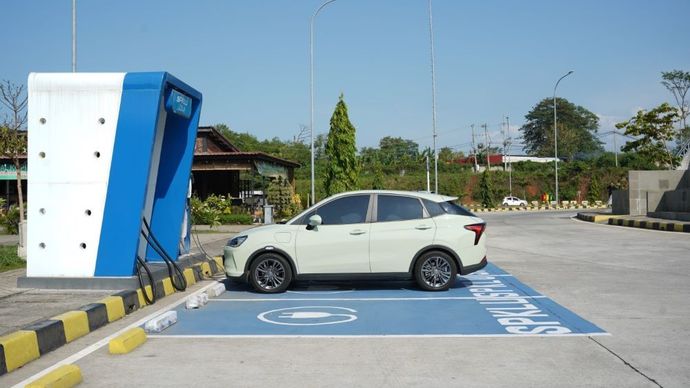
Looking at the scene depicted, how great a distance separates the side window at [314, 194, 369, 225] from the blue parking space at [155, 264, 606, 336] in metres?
1.14

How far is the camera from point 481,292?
411 inches

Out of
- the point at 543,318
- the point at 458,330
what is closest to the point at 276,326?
the point at 458,330

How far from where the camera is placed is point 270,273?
10.4 m

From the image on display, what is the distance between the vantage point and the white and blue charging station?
9.79 metres

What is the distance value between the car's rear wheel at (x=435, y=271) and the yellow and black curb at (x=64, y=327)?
399 cm

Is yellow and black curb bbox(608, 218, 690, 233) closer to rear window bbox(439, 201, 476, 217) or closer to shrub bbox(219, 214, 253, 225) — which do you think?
shrub bbox(219, 214, 253, 225)

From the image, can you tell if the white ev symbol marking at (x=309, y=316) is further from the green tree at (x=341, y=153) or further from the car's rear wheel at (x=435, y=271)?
the green tree at (x=341, y=153)

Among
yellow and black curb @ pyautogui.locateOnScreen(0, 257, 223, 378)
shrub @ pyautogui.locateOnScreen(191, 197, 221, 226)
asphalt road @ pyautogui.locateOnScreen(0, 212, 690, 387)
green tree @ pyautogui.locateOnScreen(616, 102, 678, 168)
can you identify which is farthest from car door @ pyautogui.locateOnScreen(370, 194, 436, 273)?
green tree @ pyautogui.locateOnScreen(616, 102, 678, 168)

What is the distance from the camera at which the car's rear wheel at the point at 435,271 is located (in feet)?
33.8

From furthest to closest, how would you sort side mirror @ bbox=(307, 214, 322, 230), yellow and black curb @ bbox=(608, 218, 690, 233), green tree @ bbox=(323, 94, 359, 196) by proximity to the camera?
green tree @ bbox=(323, 94, 359, 196), yellow and black curb @ bbox=(608, 218, 690, 233), side mirror @ bbox=(307, 214, 322, 230)

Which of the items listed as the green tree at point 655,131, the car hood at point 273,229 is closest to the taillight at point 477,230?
the car hood at point 273,229

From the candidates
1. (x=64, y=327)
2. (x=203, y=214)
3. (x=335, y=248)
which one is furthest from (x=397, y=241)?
(x=203, y=214)

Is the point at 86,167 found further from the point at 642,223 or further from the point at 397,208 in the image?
the point at 642,223

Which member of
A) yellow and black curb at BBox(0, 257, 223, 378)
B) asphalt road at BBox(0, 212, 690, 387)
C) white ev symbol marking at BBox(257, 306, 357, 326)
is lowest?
asphalt road at BBox(0, 212, 690, 387)
